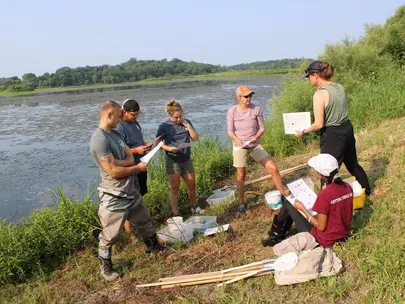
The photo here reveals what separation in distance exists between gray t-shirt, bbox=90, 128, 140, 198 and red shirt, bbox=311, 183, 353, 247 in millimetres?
1884

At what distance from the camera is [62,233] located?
5.00 metres

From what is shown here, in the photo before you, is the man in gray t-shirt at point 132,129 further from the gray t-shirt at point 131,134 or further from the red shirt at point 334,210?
the red shirt at point 334,210

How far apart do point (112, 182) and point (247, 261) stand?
161 centimetres

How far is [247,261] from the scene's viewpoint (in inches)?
145

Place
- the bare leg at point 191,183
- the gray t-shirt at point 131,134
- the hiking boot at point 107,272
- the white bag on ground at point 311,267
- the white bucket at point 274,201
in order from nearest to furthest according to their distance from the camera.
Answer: the white bag on ground at point 311,267 → the hiking boot at point 107,272 → the gray t-shirt at point 131,134 → the white bucket at point 274,201 → the bare leg at point 191,183

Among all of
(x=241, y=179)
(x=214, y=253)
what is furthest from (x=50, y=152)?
(x=214, y=253)

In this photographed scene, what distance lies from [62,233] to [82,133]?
11.0 m

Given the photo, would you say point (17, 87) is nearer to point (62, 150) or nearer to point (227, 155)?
point (62, 150)

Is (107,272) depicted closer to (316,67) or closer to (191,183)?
(191,183)

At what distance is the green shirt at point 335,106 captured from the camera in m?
3.95

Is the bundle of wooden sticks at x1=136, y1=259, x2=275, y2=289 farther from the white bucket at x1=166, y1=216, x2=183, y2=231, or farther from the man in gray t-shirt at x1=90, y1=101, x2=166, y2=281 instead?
the white bucket at x1=166, y1=216, x2=183, y2=231

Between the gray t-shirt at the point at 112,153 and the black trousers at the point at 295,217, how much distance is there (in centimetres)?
161

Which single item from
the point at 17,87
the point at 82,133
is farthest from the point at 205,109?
the point at 17,87

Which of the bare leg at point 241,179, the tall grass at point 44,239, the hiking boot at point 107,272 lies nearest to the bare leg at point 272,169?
the bare leg at point 241,179
